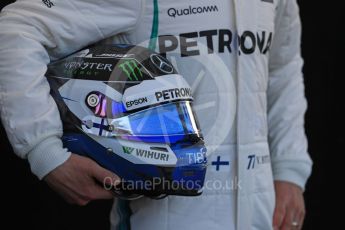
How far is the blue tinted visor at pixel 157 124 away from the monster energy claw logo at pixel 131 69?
0.08m

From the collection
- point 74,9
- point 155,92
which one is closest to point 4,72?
point 74,9

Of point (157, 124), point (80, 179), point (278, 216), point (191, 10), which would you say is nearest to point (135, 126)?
point (157, 124)

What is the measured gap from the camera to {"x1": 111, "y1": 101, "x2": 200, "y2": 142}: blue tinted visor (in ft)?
4.74

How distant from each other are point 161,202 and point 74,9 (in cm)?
49

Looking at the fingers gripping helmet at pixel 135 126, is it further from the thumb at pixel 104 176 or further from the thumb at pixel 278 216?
the thumb at pixel 278 216

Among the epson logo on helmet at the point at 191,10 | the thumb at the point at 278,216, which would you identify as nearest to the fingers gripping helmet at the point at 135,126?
the epson logo on helmet at the point at 191,10

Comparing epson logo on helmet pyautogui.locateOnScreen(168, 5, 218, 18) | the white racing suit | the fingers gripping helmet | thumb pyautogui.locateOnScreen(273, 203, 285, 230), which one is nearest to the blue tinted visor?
the fingers gripping helmet

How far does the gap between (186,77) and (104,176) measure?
0.32m

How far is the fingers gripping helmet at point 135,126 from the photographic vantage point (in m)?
1.44

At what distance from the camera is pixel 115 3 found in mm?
1492

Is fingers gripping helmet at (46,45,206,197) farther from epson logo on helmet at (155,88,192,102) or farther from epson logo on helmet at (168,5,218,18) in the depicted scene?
epson logo on helmet at (168,5,218,18)

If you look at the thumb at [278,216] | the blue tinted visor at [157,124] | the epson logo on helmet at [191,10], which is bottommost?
the thumb at [278,216]

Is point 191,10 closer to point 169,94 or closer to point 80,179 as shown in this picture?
point 169,94

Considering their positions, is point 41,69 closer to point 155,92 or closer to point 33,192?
point 155,92
